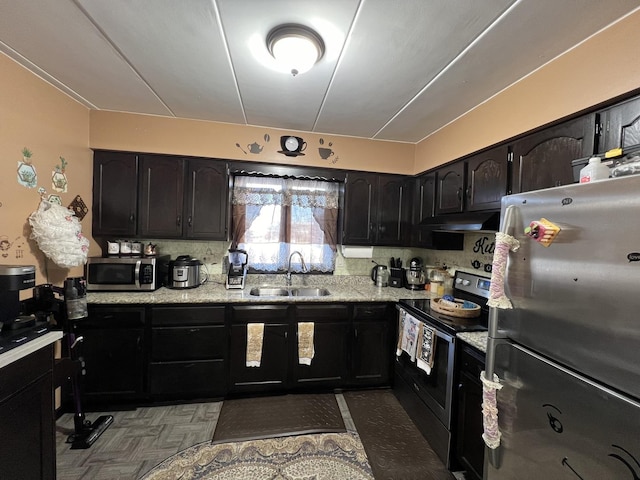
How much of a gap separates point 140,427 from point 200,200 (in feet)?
6.33

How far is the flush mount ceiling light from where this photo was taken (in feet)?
4.46

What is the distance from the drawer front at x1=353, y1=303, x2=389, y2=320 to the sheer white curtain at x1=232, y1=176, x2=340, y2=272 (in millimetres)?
687

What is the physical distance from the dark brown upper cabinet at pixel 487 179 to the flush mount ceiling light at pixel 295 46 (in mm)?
1407

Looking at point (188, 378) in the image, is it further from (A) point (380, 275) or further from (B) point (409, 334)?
(A) point (380, 275)

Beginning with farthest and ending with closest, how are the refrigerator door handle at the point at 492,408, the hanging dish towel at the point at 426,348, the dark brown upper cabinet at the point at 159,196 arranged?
the dark brown upper cabinet at the point at 159,196 → the hanging dish towel at the point at 426,348 → the refrigerator door handle at the point at 492,408

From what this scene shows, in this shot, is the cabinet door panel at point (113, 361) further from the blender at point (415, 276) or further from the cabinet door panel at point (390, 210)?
the blender at point (415, 276)

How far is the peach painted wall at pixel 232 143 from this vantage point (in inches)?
96.9

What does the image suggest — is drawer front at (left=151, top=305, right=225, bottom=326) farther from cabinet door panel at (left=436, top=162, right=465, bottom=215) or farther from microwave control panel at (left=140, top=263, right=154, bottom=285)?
cabinet door panel at (left=436, top=162, right=465, bottom=215)

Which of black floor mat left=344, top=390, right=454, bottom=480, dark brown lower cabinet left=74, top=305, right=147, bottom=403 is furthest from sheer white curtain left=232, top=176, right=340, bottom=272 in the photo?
black floor mat left=344, top=390, right=454, bottom=480

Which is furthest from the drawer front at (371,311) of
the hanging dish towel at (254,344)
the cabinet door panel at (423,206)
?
the hanging dish towel at (254,344)

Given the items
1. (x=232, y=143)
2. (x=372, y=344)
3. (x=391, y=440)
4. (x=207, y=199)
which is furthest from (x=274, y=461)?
(x=232, y=143)

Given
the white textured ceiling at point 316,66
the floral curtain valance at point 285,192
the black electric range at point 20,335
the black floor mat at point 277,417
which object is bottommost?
the black floor mat at point 277,417

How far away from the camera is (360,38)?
142 cm

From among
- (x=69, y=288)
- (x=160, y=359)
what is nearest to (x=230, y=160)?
(x=69, y=288)
